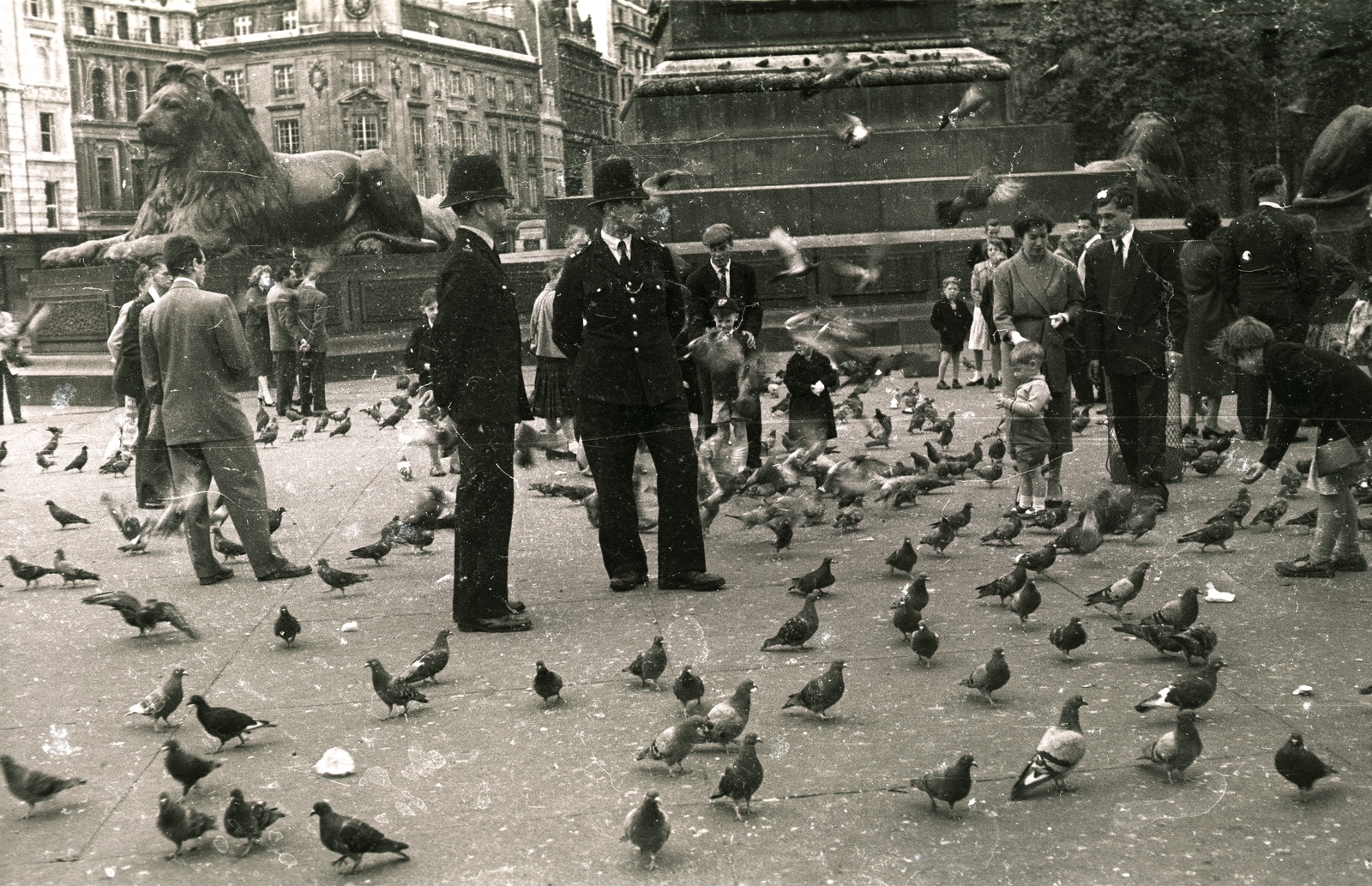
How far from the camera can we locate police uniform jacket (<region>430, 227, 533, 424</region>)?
730 centimetres

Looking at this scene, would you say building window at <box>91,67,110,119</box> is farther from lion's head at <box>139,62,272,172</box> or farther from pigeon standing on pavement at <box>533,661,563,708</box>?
pigeon standing on pavement at <box>533,661,563,708</box>

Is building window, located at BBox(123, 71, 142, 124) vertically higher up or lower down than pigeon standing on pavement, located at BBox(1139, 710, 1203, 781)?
higher up

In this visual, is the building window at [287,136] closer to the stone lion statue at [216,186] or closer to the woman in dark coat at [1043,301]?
the stone lion statue at [216,186]

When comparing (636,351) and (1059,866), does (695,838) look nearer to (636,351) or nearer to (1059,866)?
(1059,866)

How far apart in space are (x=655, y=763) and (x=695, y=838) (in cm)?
72

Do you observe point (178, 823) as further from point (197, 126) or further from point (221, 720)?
point (197, 126)

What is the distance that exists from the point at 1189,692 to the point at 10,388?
1763 centimetres

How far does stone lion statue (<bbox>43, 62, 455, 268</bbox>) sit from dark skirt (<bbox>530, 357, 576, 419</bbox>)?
9.23m

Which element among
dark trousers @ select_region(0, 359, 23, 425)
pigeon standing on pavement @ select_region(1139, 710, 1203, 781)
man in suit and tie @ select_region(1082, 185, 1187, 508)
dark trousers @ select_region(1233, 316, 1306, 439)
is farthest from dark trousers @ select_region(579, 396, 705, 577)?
dark trousers @ select_region(0, 359, 23, 425)

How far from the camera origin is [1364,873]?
404 centimetres

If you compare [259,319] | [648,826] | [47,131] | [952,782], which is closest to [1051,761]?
[952,782]

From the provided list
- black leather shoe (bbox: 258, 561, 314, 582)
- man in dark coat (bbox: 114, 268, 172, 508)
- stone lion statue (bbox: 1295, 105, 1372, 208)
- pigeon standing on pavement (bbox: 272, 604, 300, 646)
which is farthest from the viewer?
stone lion statue (bbox: 1295, 105, 1372, 208)

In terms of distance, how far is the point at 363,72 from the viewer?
24.0 m

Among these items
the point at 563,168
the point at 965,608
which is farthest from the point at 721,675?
the point at 563,168
